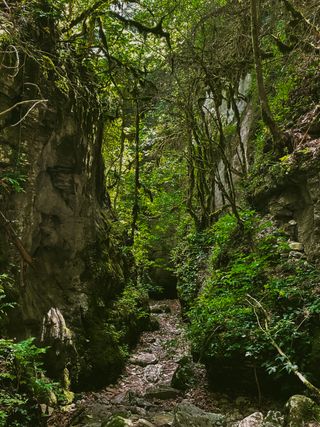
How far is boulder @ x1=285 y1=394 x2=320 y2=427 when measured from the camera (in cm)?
381

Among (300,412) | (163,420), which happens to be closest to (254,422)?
(300,412)

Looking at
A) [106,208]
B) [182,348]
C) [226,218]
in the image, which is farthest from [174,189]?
[182,348]

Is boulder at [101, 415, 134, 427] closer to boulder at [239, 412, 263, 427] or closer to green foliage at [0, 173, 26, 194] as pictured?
boulder at [239, 412, 263, 427]

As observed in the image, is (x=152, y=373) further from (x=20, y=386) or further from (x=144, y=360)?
(x=20, y=386)

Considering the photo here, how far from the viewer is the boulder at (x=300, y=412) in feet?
12.5

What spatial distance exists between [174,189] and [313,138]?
8.01 meters

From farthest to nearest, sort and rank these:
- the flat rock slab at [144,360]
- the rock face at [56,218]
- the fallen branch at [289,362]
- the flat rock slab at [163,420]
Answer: the flat rock slab at [144,360] < the rock face at [56,218] < the flat rock slab at [163,420] < the fallen branch at [289,362]

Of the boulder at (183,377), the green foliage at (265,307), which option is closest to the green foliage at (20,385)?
the boulder at (183,377)

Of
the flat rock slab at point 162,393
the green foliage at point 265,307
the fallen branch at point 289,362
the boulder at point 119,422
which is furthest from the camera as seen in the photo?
the flat rock slab at point 162,393

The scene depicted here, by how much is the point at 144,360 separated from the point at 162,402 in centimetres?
206

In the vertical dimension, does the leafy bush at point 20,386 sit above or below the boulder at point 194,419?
above

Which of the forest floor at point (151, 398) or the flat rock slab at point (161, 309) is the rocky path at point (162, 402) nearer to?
the forest floor at point (151, 398)

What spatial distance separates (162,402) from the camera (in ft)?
20.2

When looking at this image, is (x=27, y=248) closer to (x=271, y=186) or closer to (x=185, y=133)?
(x=271, y=186)
